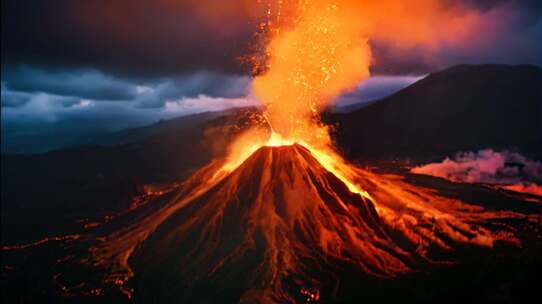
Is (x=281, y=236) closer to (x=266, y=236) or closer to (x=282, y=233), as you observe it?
(x=282, y=233)

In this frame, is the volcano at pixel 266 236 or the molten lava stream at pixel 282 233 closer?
the volcano at pixel 266 236

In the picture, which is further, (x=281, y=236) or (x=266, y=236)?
(x=281, y=236)

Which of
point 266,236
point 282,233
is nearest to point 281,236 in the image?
point 282,233

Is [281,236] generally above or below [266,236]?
below

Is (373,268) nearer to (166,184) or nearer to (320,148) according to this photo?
(320,148)

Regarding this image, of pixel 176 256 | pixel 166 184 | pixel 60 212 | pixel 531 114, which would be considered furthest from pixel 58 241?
pixel 531 114
